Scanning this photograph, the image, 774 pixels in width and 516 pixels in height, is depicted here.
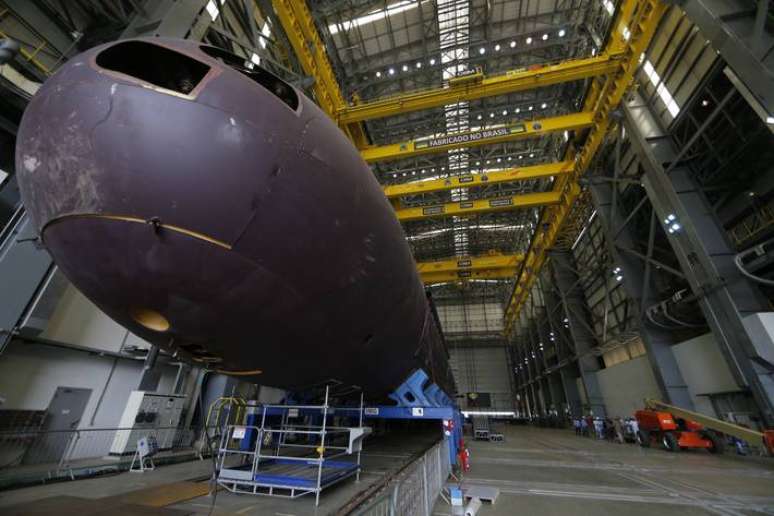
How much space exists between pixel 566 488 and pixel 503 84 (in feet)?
41.6

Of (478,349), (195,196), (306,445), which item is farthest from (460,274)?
(478,349)

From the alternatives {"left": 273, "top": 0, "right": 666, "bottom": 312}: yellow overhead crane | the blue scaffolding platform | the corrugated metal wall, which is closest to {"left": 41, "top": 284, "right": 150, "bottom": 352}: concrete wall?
the blue scaffolding platform

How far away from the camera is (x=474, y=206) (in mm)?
16656

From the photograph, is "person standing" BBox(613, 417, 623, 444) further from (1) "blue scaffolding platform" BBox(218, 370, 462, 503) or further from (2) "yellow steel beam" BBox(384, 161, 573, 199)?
(1) "blue scaffolding platform" BBox(218, 370, 462, 503)

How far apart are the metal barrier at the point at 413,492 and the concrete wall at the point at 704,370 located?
40.7 ft

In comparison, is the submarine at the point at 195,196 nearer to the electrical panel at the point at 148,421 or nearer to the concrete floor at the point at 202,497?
the concrete floor at the point at 202,497

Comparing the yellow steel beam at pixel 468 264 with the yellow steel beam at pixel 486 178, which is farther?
the yellow steel beam at pixel 468 264

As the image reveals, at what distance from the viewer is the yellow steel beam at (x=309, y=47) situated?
10209 mm

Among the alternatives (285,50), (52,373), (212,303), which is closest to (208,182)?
(212,303)

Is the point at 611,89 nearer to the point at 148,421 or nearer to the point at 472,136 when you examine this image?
the point at 472,136

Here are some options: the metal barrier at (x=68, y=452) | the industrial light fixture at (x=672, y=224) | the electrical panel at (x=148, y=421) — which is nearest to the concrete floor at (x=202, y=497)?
the metal barrier at (x=68, y=452)

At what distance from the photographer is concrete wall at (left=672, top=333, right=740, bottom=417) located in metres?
11.4

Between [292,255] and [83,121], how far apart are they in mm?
1229

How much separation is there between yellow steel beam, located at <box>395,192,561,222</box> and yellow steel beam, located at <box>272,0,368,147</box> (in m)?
6.48
